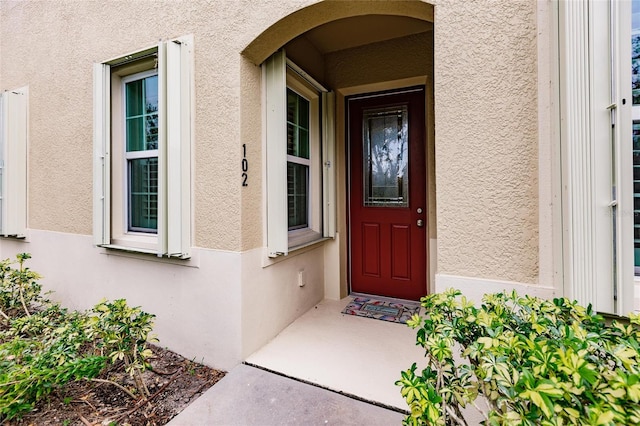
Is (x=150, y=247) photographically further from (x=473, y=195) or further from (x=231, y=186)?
(x=473, y=195)

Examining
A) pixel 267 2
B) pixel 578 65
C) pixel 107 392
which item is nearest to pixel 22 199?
pixel 107 392

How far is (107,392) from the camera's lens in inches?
95.7

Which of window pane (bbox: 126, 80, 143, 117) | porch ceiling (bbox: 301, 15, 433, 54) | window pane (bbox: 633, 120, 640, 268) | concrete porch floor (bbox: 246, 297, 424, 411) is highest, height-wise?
porch ceiling (bbox: 301, 15, 433, 54)

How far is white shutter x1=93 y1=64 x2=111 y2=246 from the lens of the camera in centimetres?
328

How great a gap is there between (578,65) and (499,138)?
18.5 inches

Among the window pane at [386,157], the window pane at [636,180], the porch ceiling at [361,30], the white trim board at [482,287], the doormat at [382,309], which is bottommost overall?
the doormat at [382,309]

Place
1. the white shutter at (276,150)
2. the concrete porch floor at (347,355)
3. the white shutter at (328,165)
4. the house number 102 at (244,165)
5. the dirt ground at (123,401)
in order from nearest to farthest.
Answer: the dirt ground at (123,401) → the concrete porch floor at (347,355) → the house number 102 at (244,165) → the white shutter at (276,150) → the white shutter at (328,165)

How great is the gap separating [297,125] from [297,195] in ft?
2.84

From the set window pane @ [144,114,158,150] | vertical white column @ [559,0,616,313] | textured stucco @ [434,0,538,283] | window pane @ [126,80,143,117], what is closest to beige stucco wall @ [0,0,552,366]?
textured stucco @ [434,0,538,283]

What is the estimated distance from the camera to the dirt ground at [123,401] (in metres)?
2.13

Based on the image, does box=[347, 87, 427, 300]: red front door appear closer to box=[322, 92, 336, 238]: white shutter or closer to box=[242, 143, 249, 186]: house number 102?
box=[322, 92, 336, 238]: white shutter

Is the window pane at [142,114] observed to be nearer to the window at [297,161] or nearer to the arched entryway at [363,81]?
the window at [297,161]

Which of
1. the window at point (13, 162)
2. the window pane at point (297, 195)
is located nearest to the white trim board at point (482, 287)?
the window pane at point (297, 195)

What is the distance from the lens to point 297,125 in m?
3.76
